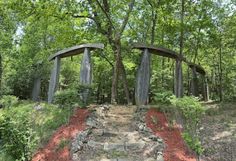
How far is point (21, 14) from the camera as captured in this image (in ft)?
40.7

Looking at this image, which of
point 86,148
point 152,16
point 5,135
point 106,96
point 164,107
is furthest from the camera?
point 106,96

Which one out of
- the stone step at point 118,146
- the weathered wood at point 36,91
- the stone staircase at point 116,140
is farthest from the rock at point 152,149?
the weathered wood at point 36,91

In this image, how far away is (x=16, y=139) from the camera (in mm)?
7562

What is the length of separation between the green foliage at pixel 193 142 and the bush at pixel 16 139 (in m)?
4.37

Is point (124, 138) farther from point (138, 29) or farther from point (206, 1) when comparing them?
point (138, 29)

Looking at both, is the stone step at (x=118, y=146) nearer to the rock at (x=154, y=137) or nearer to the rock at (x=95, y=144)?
the rock at (x=95, y=144)

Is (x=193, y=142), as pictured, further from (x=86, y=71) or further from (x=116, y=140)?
(x=86, y=71)

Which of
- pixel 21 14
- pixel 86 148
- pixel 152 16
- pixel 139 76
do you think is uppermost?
pixel 152 16

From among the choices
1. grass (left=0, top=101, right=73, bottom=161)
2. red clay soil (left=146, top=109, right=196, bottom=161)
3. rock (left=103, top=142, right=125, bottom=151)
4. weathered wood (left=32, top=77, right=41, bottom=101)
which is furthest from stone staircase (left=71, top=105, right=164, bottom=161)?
weathered wood (left=32, top=77, right=41, bottom=101)

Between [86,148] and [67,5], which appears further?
[67,5]

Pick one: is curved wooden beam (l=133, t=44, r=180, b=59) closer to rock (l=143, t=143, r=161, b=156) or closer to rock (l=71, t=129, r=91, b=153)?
rock (l=71, t=129, r=91, b=153)

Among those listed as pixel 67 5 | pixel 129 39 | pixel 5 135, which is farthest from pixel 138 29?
pixel 5 135

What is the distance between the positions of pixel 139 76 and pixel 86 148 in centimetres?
497

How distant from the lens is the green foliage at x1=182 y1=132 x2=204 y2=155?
27.7 ft
